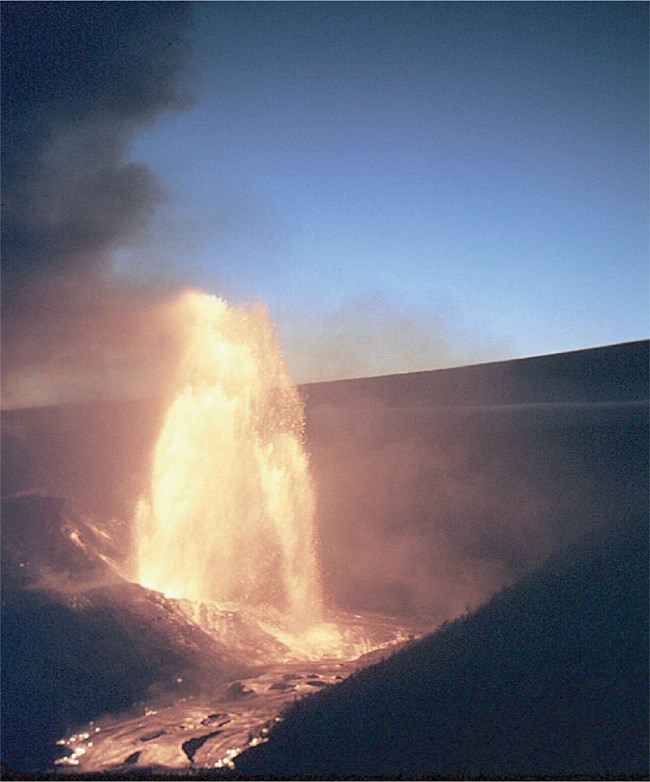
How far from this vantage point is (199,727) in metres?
11.9

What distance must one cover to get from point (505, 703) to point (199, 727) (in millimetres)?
5652

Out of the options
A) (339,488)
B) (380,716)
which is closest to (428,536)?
(339,488)

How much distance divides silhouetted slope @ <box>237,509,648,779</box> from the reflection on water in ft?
2.09

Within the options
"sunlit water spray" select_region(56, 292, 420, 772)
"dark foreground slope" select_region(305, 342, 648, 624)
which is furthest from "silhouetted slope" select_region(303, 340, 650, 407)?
"sunlit water spray" select_region(56, 292, 420, 772)

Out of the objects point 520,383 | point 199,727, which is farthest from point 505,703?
point 520,383

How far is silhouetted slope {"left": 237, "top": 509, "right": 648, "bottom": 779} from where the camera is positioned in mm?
9461

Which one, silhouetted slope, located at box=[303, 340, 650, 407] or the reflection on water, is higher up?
silhouetted slope, located at box=[303, 340, 650, 407]

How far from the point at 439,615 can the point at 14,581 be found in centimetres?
1282

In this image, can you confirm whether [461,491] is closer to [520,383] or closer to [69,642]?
[69,642]

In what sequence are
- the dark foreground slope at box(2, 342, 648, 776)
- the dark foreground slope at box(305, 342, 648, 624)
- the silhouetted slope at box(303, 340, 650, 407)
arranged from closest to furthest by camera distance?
the dark foreground slope at box(2, 342, 648, 776), the dark foreground slope at box(305, 342, 648, 624), the silhouetted slope at box(303, 340, 650, 407)

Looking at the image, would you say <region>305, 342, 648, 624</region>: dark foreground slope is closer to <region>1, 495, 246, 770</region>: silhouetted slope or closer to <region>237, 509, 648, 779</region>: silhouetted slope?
<region>237, 509, 648, 779</region>: silhouetted slope

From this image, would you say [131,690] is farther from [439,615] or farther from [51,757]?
[439,615]

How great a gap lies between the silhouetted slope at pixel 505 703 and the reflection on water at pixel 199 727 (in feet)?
2.09

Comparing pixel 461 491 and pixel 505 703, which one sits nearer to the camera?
pixel 505 703
